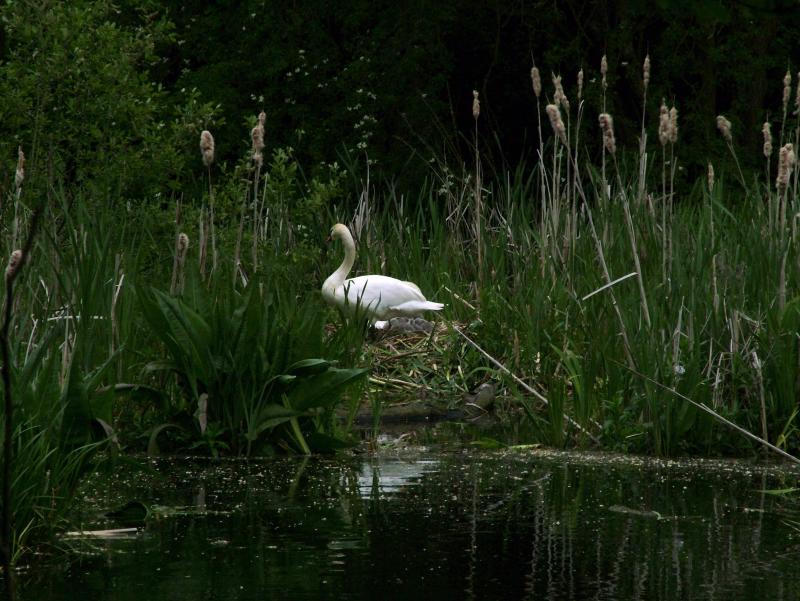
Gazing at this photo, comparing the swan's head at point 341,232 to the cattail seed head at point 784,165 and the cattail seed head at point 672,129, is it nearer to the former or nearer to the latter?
the cattail seed head at point 672,129

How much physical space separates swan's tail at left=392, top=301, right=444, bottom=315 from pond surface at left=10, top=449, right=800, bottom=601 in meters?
2.64

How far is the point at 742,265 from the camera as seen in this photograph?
6.20 meters

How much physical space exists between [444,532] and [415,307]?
13.6 feet

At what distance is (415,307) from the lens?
830cm

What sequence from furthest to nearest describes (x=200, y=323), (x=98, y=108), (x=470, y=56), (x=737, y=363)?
1. (x=470, y=56)
2. (x=98, y=108)
3. (x=737, y=363)
4. (x=200, y=323)

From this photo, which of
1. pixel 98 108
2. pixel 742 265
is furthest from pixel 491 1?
pixel 742 265

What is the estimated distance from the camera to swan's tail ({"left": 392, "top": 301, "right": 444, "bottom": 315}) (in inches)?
326

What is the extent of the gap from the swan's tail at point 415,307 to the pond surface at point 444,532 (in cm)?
264

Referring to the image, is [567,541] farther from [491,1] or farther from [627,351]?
[491,1]

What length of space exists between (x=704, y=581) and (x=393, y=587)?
2.79 ft

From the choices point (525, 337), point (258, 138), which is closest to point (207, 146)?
point (258, 138)

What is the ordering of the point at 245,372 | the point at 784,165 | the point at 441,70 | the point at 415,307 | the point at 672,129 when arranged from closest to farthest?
1. the point at 245,372
2. the point at 784,165
3. the point at 672,129
4. the point at 415,307
5. the point at 441,70

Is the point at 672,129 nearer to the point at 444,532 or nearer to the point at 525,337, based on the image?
the point at 525,337

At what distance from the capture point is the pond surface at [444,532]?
3545 mm
